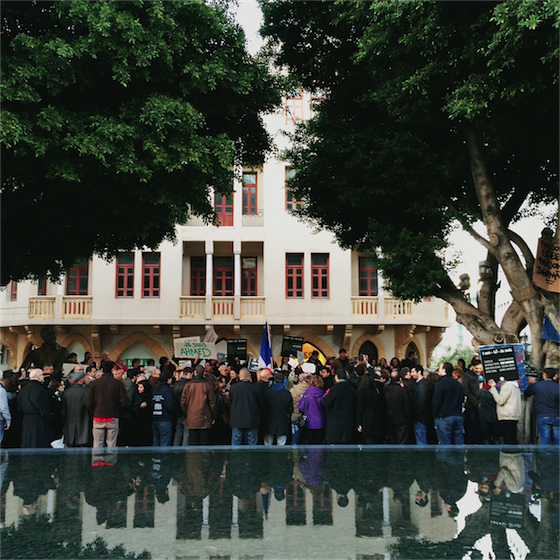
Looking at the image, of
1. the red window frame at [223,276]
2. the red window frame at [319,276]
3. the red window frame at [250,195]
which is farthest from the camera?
the red window frame at [223,276]

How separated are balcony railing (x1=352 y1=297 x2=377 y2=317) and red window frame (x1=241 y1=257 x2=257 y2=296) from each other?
466 centimetres

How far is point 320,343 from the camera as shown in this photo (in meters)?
29.5

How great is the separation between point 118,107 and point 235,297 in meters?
16.5

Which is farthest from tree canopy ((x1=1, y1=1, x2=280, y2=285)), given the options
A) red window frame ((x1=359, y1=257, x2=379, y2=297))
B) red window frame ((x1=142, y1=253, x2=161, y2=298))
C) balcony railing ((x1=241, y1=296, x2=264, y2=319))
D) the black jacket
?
red window frame ((x1=359, y1=257, x2=379, y2=297))

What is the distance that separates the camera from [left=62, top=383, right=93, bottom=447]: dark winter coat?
10977 mm

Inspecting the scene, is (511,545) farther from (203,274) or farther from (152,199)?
(203,274)

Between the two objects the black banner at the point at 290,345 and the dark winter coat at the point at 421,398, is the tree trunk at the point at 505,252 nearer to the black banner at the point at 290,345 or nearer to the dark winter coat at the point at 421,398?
the dark winter coat at the point at 421,398

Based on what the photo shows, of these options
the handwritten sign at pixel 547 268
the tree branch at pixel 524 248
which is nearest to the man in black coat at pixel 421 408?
the handwritten sign at pixel 547 268

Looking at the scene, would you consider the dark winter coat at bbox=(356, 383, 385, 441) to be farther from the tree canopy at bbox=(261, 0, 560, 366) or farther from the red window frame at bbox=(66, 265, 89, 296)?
the red window frame at bbox=(66, 265, 89, 296)

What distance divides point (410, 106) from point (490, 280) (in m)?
4.91

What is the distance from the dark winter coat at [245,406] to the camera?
10953mm

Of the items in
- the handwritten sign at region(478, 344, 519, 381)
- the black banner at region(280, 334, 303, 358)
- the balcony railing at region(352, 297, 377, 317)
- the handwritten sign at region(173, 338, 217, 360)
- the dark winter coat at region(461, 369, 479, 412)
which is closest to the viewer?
the handwritten sign at region(478, 344, 519, 381)

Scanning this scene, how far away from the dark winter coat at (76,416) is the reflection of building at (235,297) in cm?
1689

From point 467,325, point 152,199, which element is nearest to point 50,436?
point 152,199
